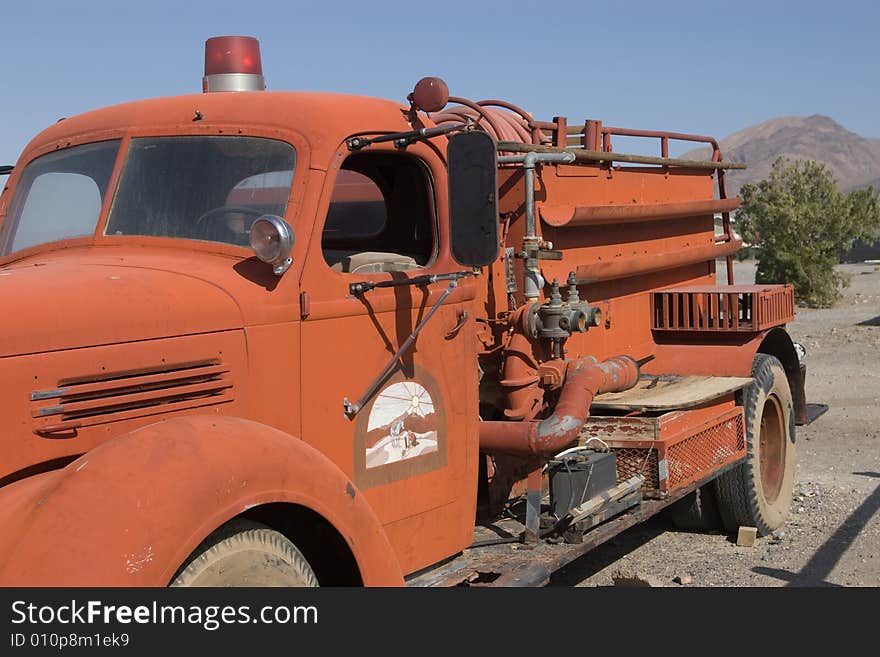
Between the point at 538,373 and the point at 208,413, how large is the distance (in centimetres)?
215

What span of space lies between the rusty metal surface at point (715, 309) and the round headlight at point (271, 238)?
3857mm

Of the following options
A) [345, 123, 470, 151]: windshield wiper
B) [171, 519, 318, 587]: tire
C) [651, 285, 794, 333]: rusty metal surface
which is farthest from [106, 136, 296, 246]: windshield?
[651, 285, 794, 333]: rusty metal surface

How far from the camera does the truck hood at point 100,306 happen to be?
2752 mm

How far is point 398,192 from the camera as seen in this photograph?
13.8ft

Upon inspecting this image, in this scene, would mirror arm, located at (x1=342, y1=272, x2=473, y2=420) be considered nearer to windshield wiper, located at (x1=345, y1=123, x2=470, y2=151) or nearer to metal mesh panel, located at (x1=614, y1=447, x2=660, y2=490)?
windshield wiper, located at (x1=345, y1=123, x2=470, y2=151)

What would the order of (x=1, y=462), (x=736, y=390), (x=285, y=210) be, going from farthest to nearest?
(x=736, y=390)
(x=285, y=210)
(x=1, y=462)

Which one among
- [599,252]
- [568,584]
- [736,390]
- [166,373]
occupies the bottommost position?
[568,584]

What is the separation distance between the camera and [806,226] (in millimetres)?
25938

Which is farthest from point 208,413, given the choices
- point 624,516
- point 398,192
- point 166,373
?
point 624,516

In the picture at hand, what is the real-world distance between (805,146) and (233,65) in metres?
171

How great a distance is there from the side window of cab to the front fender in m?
1.09

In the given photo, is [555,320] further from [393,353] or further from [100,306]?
[100,306]

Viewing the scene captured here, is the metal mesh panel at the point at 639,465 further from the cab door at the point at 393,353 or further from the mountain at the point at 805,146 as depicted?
the mountain at the point at 805,146

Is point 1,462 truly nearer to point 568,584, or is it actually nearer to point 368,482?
point 368,482
